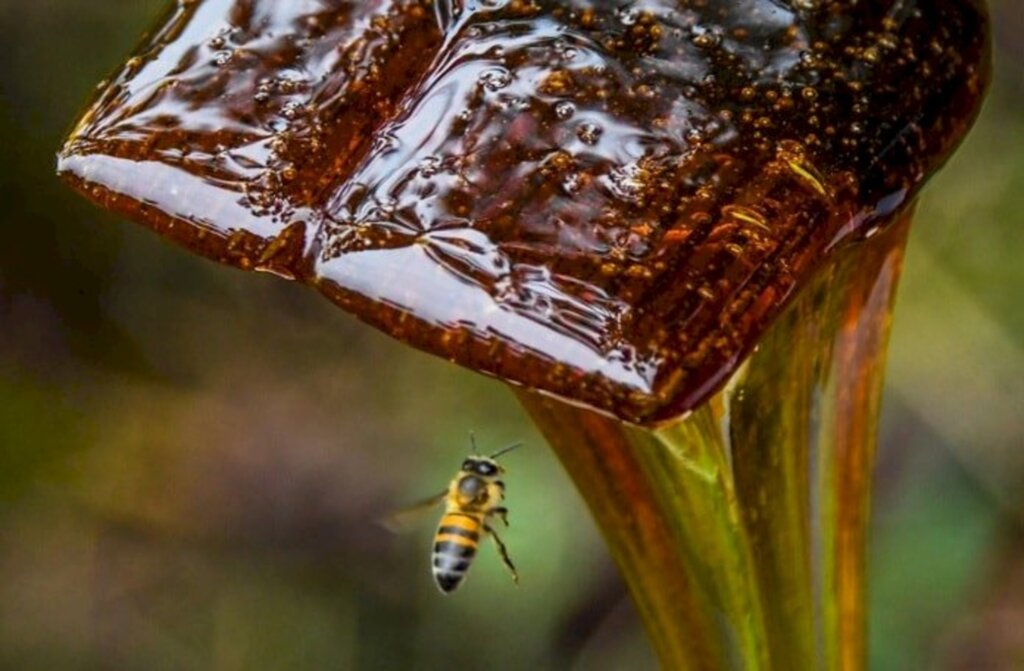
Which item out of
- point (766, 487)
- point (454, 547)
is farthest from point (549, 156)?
point (454, 547)

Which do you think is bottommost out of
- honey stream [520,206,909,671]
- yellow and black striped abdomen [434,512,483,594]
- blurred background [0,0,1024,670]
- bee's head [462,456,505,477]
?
honey stream [520,206,909,671]

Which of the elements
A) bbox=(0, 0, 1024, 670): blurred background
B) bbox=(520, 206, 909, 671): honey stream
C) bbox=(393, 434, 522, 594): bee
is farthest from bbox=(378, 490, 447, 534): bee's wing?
bbox=(0, 0, 1024, 670): blurred background

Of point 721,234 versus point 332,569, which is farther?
point 332,569

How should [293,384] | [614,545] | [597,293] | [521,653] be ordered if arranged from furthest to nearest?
[293,384] → [521,653] → [614,545] → [597,293]

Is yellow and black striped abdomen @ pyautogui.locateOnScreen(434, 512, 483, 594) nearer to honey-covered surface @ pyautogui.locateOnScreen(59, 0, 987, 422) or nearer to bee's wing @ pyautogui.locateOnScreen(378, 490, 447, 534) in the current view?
bee's wing @ pyautogui.locateOnScreen(378, 490, 447, 534)

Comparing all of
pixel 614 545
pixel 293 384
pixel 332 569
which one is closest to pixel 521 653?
pixel 332 569

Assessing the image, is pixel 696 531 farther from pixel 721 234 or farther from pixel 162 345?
pixel 162 345

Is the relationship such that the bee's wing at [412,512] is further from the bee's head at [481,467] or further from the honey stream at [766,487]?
the honey stream at [766,487]
